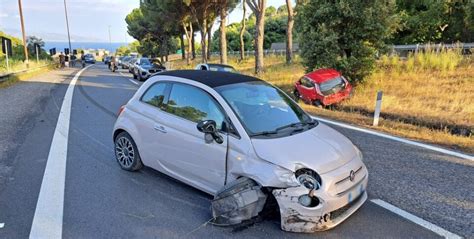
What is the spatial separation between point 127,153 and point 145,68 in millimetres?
19341

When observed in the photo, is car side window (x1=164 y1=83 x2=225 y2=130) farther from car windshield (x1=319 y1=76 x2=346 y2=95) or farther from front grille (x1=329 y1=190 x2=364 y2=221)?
car windshield (x1=319 y1=76 x2=346 y2=95)

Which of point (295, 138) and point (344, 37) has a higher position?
point (344, 37)

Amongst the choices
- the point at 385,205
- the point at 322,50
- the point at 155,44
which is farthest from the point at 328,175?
the point at 155,44

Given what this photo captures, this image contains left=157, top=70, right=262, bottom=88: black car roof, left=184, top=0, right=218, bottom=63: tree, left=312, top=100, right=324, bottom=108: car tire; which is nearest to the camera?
left=157, top=70, right=262, bottom=88: black car roof

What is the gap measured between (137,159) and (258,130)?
220 centimetres

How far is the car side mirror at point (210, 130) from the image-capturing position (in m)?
4.48

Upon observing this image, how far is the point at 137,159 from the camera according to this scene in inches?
229

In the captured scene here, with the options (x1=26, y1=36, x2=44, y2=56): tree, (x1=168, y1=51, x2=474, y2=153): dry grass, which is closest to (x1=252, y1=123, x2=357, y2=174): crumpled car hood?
(x1=168, y1=51, x2=474, y2=153): dry grass

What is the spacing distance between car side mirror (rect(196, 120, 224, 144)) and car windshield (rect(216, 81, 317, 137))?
31 centimetres

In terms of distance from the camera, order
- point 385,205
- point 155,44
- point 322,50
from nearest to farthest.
Result: point 385,205 < point 322,50 < point 155,44

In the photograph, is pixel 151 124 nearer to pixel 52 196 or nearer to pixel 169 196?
pixel 169 196

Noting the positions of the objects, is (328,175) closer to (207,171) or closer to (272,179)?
(272,179)

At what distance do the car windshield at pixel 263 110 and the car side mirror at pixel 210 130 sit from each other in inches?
12.3

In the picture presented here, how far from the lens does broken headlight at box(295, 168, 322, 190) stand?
3.93m
